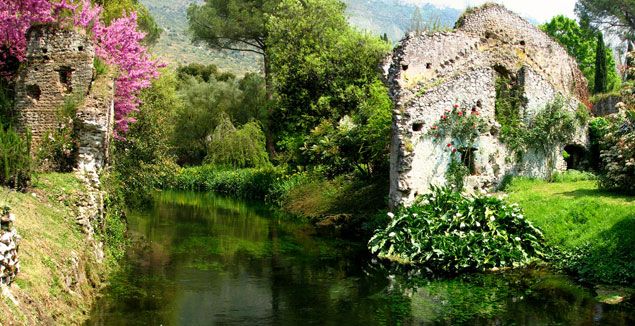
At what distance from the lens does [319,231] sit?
81.7 ft

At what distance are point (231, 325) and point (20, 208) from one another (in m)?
4.23

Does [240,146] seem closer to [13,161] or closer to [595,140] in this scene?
[595,140]

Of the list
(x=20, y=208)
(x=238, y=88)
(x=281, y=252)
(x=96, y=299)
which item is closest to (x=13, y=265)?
(x=20, y=208)

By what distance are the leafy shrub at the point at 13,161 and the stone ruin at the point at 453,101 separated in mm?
11184

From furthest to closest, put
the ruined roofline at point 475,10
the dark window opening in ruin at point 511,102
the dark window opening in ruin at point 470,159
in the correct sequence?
the ruined roofline at point 475,10 → the dark window opening in ruin at point 511,102 → the dark window opening in ruin at point 470,159

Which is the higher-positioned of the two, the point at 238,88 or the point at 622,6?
the point at 622,6

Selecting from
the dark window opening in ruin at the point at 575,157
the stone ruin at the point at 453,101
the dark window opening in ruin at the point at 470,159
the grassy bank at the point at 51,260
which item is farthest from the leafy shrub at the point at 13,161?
the dark window opening in ruin at the point at 575,157

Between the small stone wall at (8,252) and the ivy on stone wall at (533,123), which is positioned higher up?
the ivy on stone wall at (533,123)

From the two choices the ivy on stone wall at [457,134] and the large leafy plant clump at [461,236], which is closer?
the large leafy plant clump at [461,236]

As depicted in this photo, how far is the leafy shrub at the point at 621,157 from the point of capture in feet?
54.7

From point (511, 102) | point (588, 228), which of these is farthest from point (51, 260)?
point (511, 102)

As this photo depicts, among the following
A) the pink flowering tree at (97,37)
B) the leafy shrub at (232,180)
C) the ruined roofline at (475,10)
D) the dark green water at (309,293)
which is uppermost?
the ruined roofline at (475,10)

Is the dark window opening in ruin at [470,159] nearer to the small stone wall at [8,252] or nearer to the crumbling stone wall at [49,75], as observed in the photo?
the crumbling stone wall at [49,75]

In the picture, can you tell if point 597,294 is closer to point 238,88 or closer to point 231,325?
point 231,325
